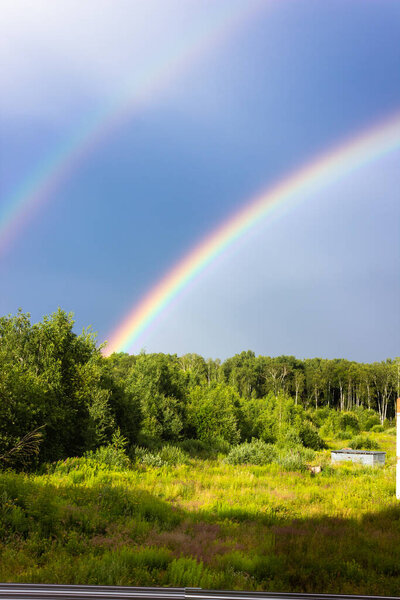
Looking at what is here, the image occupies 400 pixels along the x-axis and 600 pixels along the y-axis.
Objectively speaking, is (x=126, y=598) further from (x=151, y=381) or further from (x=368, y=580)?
(x=151, y=381)

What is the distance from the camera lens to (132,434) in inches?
814

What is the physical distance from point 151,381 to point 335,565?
2463 cm

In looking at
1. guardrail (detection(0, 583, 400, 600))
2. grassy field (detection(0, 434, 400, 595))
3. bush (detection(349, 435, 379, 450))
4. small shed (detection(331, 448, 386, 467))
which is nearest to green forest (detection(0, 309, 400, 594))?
grassy field (detection(0, 434, 400, 595))

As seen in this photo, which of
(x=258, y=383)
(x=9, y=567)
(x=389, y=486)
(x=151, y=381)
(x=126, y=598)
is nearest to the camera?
(x=126, y=598)

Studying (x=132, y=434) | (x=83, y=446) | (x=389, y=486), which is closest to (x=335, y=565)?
(x=389, y=486)

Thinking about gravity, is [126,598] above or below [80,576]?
above

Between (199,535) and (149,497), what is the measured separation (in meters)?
3.55

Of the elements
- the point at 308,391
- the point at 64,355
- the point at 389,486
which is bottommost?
the point at 389,486

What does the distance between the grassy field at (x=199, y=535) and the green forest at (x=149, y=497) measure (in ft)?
0.10

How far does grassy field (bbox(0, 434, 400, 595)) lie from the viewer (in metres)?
6.45

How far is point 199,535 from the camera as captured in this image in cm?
852

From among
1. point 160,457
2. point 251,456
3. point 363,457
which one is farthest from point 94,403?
point 363,457

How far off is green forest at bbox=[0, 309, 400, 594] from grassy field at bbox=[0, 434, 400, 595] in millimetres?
31

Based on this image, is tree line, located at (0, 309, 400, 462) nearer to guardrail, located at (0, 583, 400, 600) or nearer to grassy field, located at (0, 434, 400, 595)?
grassy field, located at (0, 434, 400, 595)
